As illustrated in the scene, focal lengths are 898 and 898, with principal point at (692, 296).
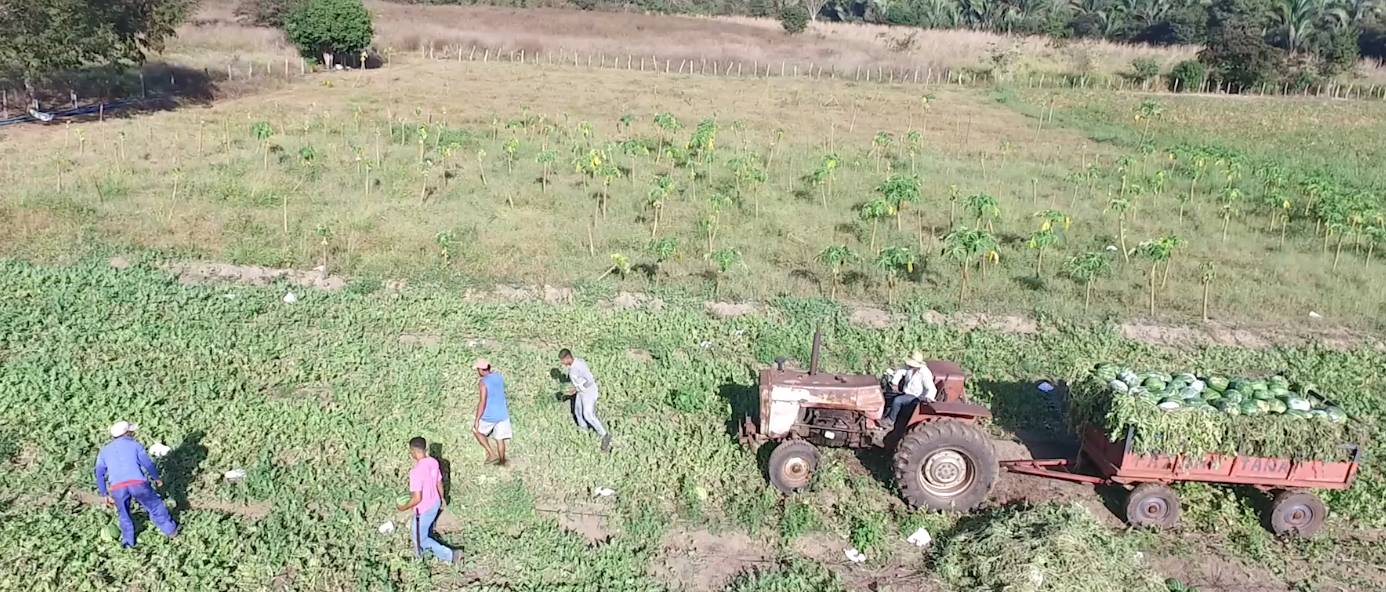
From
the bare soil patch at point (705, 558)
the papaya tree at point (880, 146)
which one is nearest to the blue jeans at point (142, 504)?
the bare soil patch at point (705, 558)

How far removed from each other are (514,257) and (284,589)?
7940 mm

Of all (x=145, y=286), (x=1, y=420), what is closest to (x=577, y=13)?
(x=145, y=286)

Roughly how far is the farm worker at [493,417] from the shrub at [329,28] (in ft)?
107

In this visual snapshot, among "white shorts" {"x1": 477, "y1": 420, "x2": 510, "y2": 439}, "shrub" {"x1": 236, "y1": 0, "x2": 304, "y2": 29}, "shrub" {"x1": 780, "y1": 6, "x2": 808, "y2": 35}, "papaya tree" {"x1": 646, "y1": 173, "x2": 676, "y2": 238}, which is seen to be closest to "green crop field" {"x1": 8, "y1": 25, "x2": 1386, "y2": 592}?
"papaya tree" {"x1": 646, "y1": 173, "x2": 676, "y2": 238}

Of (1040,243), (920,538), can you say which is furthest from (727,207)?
(920,538)

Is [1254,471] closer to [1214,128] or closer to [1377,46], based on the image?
[1214,128]

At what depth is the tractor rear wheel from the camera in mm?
8320

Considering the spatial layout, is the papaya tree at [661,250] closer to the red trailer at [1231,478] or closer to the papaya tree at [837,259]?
the papaya tree at [837,259]

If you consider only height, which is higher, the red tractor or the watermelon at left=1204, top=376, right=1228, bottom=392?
the watermelon at left=1204, top=376, right=1228, bottom=392

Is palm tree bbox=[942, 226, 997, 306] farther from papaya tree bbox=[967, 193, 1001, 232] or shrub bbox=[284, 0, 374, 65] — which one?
shrub bbox=[284, 0, 374, 65]

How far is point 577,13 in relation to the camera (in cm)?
6147

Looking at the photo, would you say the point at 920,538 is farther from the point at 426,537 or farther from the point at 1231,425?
the point at 426,537

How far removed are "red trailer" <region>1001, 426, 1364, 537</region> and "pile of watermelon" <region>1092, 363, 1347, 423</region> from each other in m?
0.41

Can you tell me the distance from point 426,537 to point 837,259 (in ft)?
25.1
